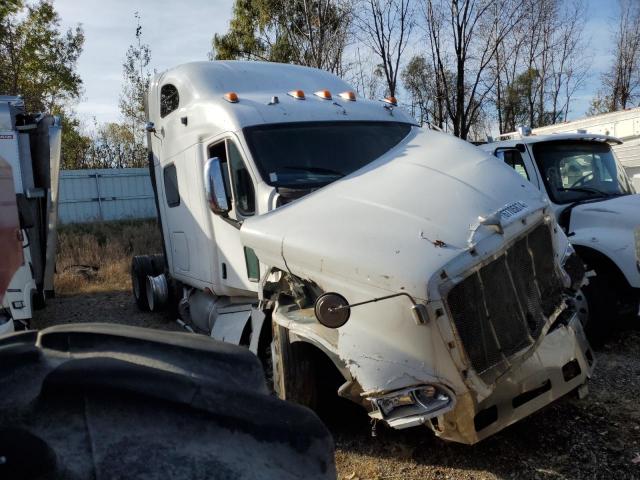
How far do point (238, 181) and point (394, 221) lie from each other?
1859 mm

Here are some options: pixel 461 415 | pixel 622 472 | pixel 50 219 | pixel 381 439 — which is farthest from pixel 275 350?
pixel 50 219

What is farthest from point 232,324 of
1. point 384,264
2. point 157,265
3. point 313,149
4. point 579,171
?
point 579,171

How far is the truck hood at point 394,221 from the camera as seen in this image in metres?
3.24

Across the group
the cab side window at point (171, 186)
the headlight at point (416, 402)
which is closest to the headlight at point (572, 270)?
the headlight at point (416, 402)

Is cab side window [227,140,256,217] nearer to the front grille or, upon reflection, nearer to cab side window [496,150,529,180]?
the front grille

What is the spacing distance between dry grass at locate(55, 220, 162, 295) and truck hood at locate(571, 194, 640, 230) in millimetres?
8200

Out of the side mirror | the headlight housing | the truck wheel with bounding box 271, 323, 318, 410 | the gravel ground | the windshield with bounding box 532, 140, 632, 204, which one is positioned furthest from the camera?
the windshield with bounding box 532, 140, 632, 204

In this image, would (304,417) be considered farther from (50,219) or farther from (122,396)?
(50,219)

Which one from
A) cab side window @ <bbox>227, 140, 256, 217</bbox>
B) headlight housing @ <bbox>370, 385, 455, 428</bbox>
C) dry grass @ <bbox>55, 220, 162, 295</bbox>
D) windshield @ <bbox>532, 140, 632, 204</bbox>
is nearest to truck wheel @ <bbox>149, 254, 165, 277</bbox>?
dry grass @ <bbox>55, 220, 162, 295</bbox>

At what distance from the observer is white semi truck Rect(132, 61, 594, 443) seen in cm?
319

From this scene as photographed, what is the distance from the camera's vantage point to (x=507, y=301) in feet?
11.5

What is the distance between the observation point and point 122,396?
58.9 inches

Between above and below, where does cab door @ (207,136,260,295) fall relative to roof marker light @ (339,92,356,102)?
below

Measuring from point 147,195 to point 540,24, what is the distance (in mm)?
16661
